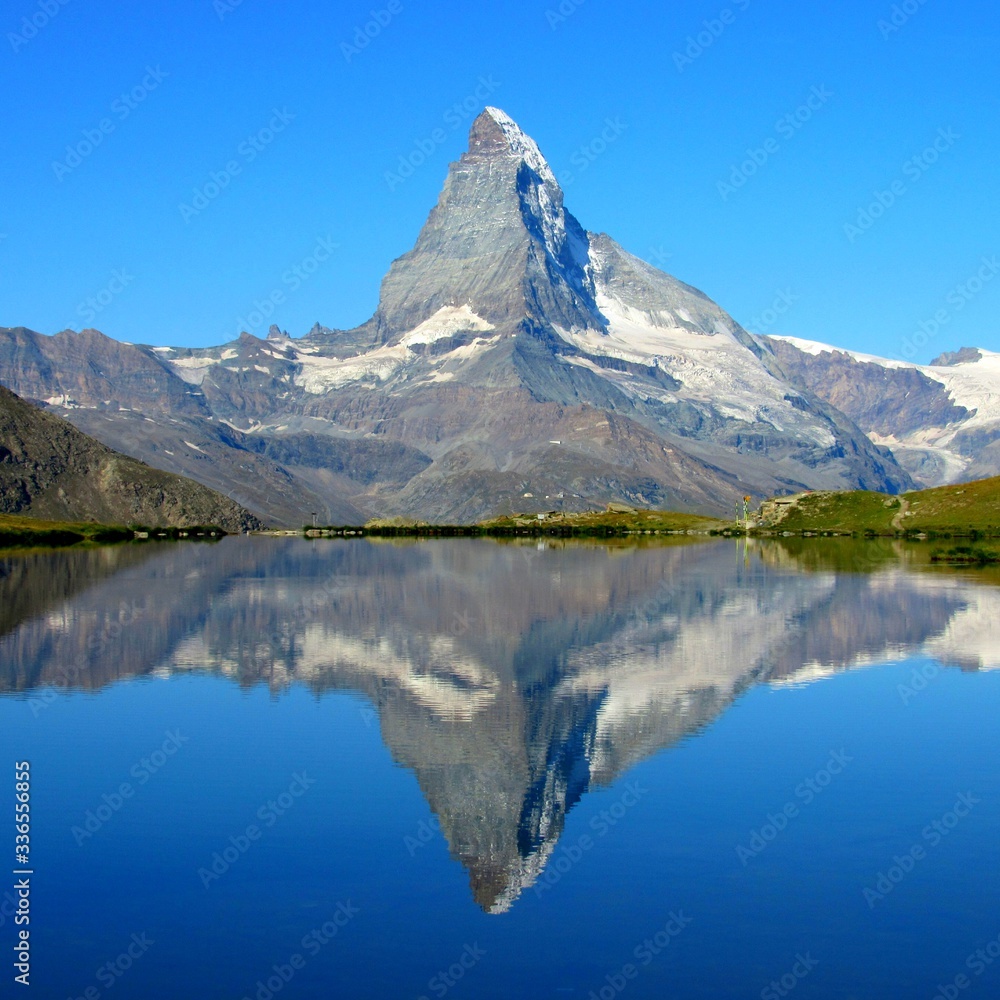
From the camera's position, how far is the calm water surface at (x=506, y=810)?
2662 centimetres

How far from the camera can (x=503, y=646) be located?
7231 centimetres

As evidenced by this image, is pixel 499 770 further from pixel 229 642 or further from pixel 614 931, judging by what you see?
pixel 229 642

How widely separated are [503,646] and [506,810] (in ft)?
116

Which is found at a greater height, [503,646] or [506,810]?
[503,646]

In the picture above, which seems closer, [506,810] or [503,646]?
[506,810]

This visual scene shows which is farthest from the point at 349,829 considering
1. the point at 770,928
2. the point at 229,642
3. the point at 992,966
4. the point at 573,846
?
the point at 229,642

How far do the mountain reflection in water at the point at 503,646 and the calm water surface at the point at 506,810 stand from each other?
0.91 feet

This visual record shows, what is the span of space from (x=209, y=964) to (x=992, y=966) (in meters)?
15.8

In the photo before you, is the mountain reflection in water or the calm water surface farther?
the mountain reflection in water

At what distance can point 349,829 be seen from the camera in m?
35.2

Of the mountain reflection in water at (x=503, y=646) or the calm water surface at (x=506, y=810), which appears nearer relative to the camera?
the calm water surface at (x=506, y=810)

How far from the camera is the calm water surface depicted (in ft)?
87.4

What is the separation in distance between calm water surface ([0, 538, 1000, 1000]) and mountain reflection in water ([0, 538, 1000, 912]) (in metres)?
0.28

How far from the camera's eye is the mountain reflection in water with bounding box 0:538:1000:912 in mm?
41781
